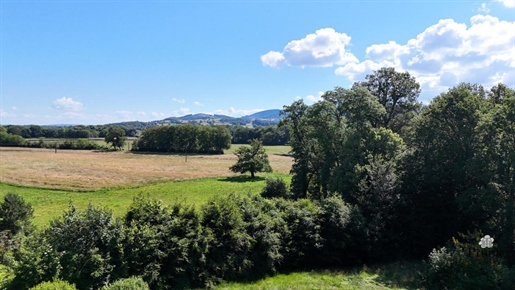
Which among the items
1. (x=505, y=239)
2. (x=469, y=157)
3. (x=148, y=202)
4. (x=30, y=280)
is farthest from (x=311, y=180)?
(x=30, y=280)

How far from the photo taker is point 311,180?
32406 millimetres

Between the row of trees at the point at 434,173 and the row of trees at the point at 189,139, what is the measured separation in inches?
2848

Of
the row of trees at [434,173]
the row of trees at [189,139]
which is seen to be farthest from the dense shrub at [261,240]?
the row of trees at [189,139]

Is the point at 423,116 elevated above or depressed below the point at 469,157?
above

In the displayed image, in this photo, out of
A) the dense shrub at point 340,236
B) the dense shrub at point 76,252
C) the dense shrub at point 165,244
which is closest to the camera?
the dense shrub at point 76,252

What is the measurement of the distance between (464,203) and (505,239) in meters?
2.43

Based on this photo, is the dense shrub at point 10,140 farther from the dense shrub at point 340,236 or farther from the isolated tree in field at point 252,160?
the dense shrub at point 340,236

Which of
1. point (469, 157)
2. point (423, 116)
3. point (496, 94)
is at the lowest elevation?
point (469, 157)

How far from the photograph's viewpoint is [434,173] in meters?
19.2

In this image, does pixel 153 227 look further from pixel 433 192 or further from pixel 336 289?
pixel 433 192

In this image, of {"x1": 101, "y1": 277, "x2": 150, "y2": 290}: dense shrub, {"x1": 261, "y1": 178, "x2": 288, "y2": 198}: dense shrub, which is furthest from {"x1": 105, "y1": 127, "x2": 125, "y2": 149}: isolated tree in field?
{"x1": 101, "y1": 277, "x2": 150, "y2": 290}: dense shrub

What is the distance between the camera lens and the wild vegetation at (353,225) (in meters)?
11.7

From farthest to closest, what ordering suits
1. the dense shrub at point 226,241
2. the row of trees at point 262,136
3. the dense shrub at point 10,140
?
the row of trees at point 262,136 → the dense shrub at point 10,140 → the dense shrub at point 226,241

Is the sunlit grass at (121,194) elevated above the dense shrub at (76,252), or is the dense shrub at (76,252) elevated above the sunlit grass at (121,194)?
the dense shrub at (76,252)
